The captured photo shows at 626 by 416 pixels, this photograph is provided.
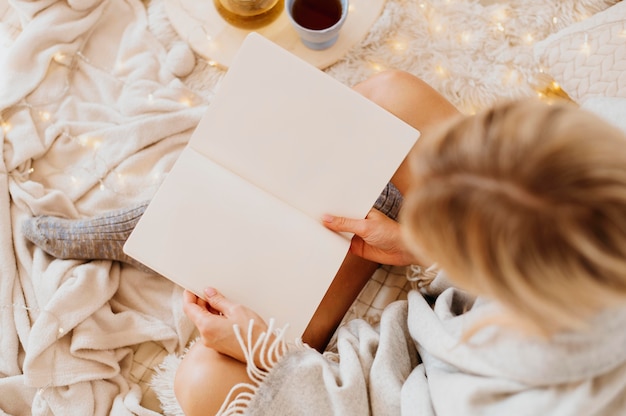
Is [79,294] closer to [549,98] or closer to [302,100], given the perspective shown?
[302,100]

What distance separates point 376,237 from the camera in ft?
2.66

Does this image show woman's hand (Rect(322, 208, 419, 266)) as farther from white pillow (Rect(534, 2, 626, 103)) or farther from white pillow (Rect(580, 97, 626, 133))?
white pillow (Rect(534, 2, 626, 103))

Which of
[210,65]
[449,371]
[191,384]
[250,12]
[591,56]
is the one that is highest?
[591,56]

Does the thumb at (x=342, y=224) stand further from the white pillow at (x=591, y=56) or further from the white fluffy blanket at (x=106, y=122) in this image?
the white pillow at (x=591, y=56)

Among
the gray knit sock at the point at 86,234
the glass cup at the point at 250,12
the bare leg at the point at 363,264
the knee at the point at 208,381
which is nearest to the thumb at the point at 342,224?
the bare leg at the point at 363,264

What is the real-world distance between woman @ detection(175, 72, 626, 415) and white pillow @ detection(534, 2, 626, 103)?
49 cm

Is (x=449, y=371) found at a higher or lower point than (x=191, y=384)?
higher

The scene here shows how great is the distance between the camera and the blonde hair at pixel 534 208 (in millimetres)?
394

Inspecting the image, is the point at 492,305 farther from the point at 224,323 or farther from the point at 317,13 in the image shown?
the point at 317,13

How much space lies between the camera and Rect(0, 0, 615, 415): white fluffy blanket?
0.96 meters

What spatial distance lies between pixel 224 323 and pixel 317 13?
1.95 feet

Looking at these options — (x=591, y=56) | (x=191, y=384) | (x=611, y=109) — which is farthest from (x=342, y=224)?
(x=591, y=56)

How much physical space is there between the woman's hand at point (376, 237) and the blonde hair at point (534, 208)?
1.04 ft

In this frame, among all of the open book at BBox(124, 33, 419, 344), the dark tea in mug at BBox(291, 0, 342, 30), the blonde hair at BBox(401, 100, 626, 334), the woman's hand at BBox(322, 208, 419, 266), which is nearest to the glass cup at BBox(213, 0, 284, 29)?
the dark tea in mug at BBox(291, 0, 342, 30)
